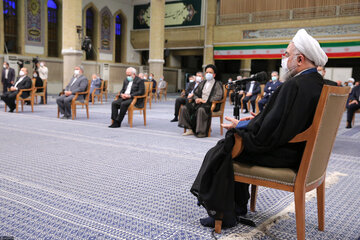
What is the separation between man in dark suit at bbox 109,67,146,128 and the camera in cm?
576

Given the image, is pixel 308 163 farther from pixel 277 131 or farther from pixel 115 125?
pixel 115 125

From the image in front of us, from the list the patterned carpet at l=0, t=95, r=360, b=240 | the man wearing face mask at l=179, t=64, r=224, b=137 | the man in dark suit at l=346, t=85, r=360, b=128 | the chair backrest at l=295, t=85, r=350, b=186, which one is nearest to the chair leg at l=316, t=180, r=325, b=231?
the patterned carpet at l=0, t=95, r=360, b=240

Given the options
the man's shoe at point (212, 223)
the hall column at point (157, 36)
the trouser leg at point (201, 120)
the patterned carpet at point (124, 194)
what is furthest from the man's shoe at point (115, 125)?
the hall column at point (157, 36)

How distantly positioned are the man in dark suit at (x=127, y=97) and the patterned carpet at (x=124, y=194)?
1.28 meters

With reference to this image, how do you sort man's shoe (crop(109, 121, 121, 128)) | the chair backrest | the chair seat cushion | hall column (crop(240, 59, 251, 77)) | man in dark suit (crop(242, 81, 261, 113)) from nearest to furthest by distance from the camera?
1. the chair backrest
2. the chair seat cushion
3. man's shoe (crop(109, 121, 121, 128))
4. man in dark suit (crop(242, 81, 261, 113))
5. hall column (crop(240, 59, 251, 77))

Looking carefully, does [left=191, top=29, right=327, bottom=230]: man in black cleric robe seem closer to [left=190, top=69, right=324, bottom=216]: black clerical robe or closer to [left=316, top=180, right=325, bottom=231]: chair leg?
[left=190, top=69, right=324, bottom=216]: black clerical robe

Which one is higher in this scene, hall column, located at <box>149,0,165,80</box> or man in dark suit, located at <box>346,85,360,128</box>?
hall column, located at <box>149,0,165,80</box>

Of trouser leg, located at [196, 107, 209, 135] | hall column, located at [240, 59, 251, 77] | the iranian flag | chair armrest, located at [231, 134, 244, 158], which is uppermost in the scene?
the iranian flag

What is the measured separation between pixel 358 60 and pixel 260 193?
16.9 meters

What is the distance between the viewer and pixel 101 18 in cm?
1781

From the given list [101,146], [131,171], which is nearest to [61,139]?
[101,146]

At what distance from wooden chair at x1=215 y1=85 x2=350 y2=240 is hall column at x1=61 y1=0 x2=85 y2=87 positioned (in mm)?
10653

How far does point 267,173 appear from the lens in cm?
171

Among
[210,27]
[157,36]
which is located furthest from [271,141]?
[210,27]
